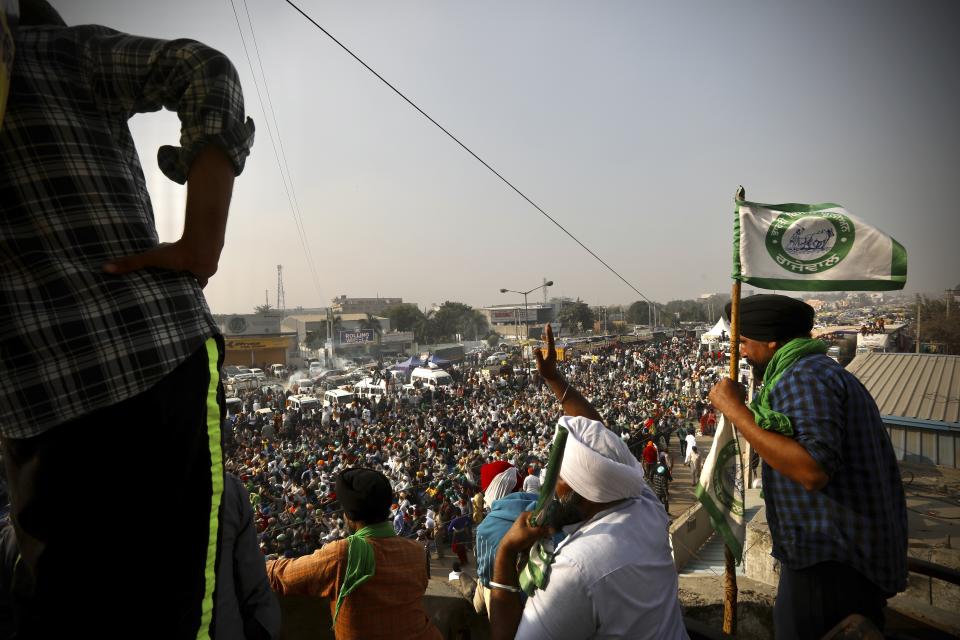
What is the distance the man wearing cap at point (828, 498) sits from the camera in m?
1.69

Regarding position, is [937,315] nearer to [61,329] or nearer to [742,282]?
[742,282]

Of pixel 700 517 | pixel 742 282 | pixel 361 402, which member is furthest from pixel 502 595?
pixel 361 402

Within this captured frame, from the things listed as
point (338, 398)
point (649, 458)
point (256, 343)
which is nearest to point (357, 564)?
point (649, 458)

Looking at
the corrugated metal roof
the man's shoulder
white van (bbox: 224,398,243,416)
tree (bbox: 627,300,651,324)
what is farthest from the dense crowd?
tree (bbox: 627,300,651,324)

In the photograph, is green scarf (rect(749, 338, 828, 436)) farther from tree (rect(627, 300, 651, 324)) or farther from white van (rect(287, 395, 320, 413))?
tree (rect(627, 300, 651, 324))

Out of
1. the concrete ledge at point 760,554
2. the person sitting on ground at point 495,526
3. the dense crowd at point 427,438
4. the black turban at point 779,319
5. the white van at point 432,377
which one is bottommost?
the dense crowd at point 427,438

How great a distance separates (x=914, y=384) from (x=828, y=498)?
15656 millimetres

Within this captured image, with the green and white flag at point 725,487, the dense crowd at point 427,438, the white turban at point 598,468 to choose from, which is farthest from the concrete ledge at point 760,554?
the white turban at point 598,468

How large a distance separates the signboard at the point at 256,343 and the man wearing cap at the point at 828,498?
133 feet

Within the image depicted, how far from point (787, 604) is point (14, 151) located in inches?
95.8

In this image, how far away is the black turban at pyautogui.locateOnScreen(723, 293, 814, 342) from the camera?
2.07 metres

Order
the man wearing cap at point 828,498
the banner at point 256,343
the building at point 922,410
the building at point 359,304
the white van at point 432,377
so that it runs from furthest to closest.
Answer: the building at point 359,304 → the banner at point 256,343 → the white van at point 432,377 → the building at point 922,410 → the man wearing cap at point 828,498

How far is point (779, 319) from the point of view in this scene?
2.07m

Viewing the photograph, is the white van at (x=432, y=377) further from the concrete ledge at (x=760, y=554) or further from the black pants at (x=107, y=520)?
the black pants at (x=107, y=520)
